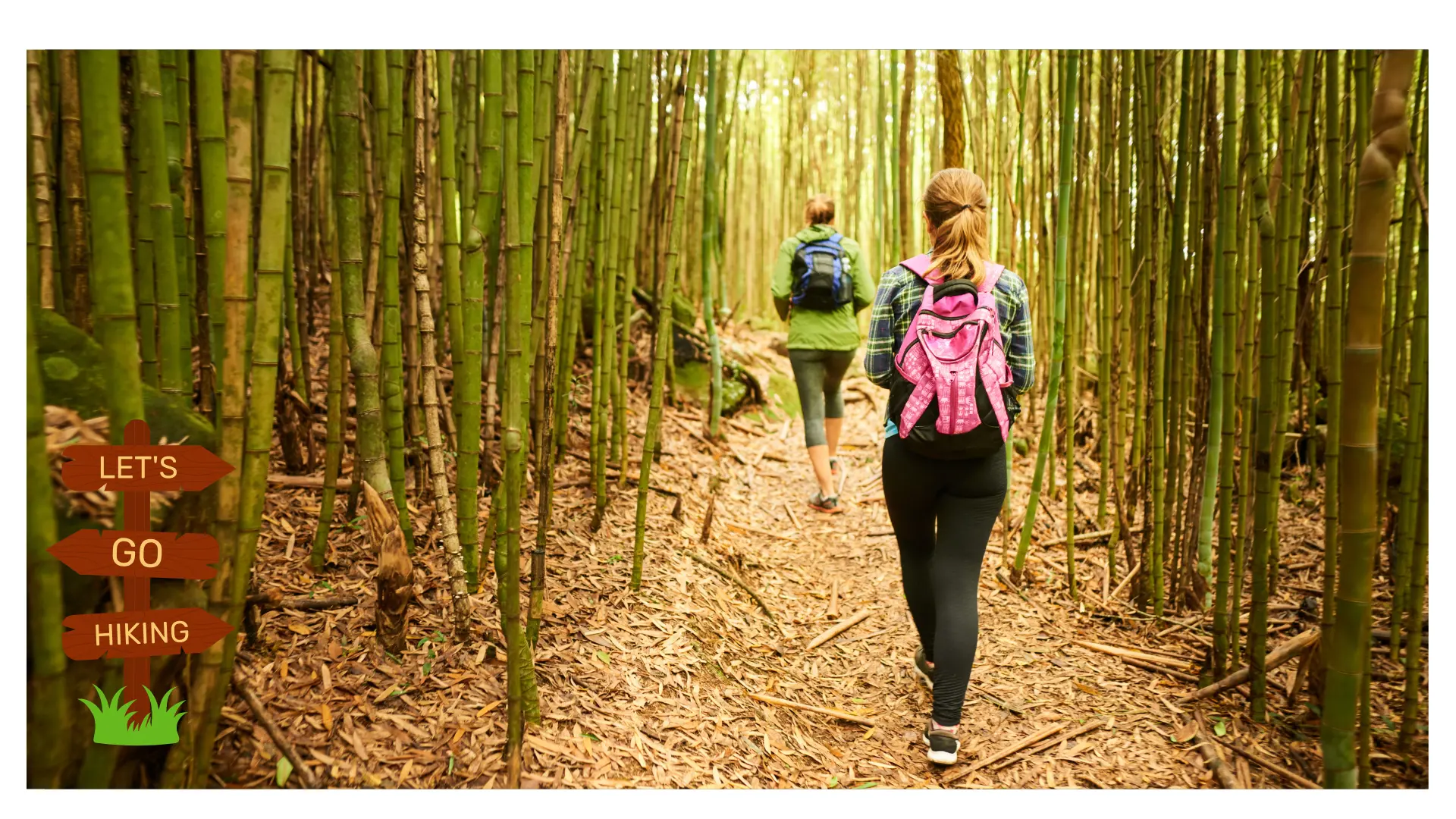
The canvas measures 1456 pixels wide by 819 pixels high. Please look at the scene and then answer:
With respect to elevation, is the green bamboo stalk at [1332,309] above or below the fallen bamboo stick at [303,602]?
above

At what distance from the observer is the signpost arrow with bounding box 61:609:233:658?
35.4 inches

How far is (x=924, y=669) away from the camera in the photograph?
1.65m

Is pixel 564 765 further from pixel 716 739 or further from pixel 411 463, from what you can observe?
A: pixel 411 463

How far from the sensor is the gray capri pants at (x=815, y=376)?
2.61 m

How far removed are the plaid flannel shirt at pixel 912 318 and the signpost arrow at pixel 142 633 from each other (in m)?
1.02

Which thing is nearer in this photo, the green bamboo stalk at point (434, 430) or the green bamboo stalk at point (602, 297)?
the green bamboo stalk at point (434, 430)

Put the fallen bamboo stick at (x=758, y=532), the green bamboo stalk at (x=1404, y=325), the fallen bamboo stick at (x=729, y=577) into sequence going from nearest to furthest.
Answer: the green bamboo stalk at (x=1404, y=325)
the fallen bamboo stick at (x=729, y=577)
the fallen bamboo stick at (x=758, y=532)

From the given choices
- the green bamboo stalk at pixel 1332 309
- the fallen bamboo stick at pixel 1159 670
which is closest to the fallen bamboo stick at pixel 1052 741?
the fallen bamboo stick at pixel 1159 670

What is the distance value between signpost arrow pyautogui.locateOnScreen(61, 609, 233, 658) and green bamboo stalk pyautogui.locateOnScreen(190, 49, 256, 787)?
0.02 m

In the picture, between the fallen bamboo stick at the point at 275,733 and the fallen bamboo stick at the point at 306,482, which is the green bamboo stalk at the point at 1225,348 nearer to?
the fallen bamboo stick at the point at 275,733

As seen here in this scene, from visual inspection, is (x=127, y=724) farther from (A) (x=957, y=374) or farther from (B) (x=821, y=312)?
(B) (x=821, y=312)

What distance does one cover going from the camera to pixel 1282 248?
1.36m

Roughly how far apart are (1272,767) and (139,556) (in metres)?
1.67

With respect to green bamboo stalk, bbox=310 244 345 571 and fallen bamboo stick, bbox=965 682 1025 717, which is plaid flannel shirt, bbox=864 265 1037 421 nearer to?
fallen bamboo stick, bbox=965 682 1025 717
